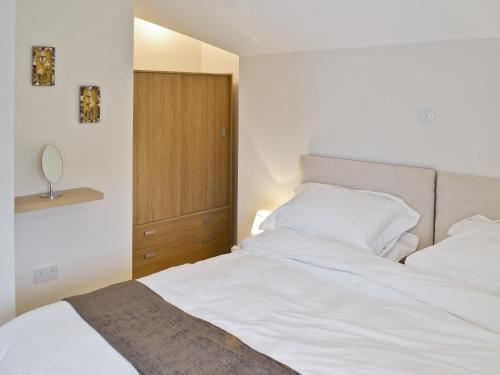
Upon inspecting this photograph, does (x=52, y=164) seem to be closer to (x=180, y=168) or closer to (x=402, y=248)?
(x=180, y=168)

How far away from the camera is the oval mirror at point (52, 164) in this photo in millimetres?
2695

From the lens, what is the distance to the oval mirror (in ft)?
8.84

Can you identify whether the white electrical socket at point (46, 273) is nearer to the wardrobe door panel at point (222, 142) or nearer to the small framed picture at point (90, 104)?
the small framed picture at point (90, 104)

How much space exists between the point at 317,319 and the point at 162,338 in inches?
23.1

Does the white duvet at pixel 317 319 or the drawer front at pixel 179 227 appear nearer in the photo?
the white duvet at pixel 317 319

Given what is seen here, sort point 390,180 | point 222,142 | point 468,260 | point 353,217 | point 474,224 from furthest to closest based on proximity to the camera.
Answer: point 222,142 → point 390,180 → point 353,217 → point 474,224 → point 468,260

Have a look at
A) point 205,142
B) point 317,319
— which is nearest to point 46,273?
point 205,142

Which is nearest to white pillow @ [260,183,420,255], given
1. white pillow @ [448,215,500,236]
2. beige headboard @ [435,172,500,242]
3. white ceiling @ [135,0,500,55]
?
beige headboard @ [435,172,500,242]

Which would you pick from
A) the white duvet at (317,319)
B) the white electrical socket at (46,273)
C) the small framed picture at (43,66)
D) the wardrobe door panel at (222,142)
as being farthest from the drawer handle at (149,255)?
the small framed picture at (43,66)

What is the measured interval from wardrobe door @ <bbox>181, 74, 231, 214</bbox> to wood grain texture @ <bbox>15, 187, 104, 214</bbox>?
105 centimetres

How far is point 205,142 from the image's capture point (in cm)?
392

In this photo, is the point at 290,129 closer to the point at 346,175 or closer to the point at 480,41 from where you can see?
the point at 346,175

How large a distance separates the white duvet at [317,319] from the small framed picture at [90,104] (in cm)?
112

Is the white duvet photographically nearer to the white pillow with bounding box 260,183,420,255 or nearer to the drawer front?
the white pillow with bounding box 260,183,420,255
